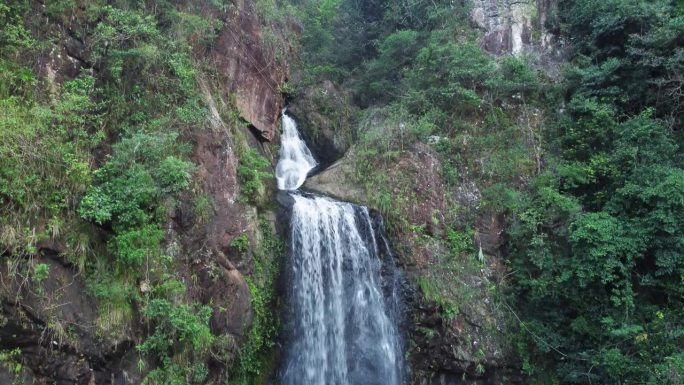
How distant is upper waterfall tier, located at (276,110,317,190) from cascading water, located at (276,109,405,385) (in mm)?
2409

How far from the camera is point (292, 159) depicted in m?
14.9

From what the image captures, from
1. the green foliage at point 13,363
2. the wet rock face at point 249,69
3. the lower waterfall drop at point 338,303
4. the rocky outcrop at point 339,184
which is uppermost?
the wet rock face at point 249,69

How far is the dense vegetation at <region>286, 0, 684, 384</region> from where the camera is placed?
971 centimetres

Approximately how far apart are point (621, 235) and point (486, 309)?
3.37 meters

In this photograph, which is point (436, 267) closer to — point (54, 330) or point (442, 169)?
point (442, 169)

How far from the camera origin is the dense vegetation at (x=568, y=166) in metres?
9.71

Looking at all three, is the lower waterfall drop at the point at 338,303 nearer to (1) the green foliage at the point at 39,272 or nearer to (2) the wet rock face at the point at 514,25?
(1) the green foliage at the point at 39,272

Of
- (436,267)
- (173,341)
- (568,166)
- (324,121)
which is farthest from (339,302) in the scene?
(324,121)

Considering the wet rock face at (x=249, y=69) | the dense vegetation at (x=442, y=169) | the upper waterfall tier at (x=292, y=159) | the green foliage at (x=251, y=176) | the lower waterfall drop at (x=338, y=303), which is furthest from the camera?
the upper waterfall tier at (x=292, y=159)

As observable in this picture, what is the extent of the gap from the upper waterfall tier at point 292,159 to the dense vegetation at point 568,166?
206cm

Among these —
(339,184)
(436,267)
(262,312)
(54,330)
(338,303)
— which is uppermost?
(339,184)

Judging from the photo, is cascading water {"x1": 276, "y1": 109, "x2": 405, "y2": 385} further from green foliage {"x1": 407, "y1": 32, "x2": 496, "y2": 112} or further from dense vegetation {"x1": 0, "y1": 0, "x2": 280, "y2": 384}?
green foliage {"x1": 407, "y1": 32, "x2": 496, "y2": 112}

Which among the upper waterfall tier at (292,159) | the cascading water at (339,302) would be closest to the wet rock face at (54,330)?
the cascading water at (339,302)

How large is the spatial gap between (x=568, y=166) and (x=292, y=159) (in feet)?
26.6
